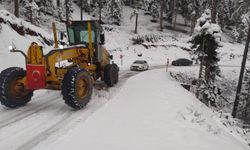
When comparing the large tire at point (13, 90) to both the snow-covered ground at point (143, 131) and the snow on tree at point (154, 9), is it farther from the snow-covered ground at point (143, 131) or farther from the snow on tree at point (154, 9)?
the snow on tree at point (154, 9)

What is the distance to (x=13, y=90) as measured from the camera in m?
10.8

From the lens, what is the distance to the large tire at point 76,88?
10266mm

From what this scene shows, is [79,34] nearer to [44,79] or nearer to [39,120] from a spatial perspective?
[44,79]

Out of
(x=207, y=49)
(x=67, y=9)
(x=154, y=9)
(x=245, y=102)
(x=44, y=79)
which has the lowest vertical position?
(x=245, y=102)

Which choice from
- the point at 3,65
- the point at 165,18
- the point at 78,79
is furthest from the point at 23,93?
the point at 165,18

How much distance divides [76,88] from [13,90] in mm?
2454

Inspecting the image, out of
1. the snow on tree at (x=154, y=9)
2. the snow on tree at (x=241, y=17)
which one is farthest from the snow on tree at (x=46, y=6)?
the snow on tree at (x=241, y=17)

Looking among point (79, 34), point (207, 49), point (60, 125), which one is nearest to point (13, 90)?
point (60, 125)

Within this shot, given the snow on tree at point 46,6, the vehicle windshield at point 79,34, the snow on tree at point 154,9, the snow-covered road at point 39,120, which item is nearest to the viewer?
the snow-covered road at point 39,120

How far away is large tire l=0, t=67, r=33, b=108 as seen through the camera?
34.3 feet

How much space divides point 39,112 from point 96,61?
4963 millimetres

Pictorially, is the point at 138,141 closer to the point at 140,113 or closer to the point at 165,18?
the point at 140,113

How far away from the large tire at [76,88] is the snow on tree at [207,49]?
15838 mm

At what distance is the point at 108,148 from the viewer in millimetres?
6883
